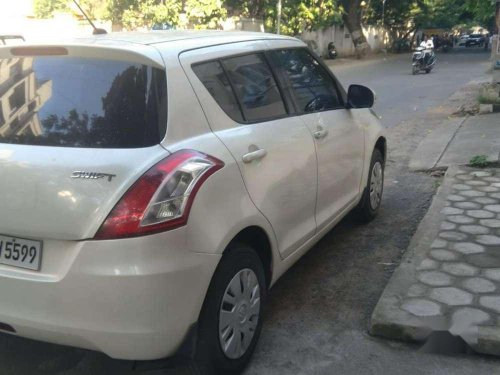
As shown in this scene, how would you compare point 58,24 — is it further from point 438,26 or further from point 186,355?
point 438,26

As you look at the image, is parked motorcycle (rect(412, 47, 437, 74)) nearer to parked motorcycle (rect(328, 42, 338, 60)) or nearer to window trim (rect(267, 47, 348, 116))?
parked motorcycle (rect(328, 42, 338, 60))

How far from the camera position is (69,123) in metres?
2.53

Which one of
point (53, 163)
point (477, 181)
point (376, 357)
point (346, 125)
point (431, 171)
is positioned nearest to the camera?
point (53, 163)

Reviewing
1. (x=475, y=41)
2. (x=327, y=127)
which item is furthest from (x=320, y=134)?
(x=475, y=41)

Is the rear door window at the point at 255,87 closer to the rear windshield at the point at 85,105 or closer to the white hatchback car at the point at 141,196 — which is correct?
the white hatchback car at the point at 141,196

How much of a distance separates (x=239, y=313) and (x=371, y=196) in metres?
2.51

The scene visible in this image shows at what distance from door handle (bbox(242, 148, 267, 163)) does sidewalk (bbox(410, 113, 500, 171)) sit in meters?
4.42

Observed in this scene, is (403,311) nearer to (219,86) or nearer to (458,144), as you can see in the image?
(219,86)

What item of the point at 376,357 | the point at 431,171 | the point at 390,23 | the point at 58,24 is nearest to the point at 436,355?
the point at 376,357

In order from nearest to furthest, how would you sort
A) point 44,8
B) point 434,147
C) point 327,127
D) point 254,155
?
point 254,155 < point 327,127 < point 434,147 < point 44,8

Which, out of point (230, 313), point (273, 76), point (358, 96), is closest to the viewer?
point (230, 313)

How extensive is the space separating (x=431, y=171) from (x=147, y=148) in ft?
16.7

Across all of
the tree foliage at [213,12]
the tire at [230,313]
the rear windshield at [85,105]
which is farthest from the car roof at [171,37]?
the tree foliage at [213,12]

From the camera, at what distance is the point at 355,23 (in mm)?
36844
